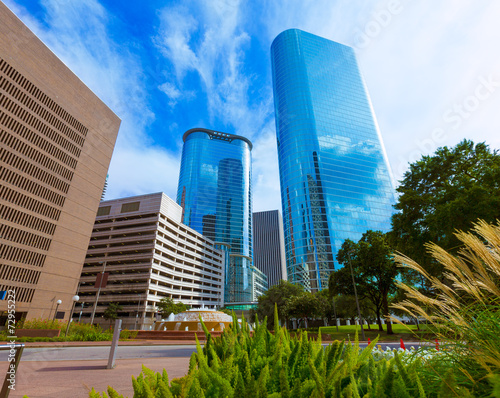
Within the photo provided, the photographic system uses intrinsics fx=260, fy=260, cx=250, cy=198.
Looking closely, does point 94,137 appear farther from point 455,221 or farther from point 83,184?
point 455,221

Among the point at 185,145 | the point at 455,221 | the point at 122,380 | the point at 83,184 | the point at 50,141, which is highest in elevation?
the point at 185,145

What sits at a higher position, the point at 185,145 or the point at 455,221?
the point at 185,145

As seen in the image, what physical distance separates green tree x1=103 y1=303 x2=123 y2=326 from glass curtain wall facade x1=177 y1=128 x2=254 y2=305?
60.8 m

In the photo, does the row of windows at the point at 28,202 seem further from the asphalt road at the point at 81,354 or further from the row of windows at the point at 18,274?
the asphalt road at the point at 81,354

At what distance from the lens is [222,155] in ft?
513

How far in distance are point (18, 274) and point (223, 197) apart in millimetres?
108784

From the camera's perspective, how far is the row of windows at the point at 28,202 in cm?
3915

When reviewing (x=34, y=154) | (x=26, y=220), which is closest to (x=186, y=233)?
(x=26, y=220)

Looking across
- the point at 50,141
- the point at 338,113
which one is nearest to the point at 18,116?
A: the point at 50,141

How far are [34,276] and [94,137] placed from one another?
2769 centimetres

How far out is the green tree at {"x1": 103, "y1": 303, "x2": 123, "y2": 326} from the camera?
62.5m

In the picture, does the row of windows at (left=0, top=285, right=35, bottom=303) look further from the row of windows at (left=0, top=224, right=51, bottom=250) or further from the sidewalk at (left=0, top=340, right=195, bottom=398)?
the sidewalk at (left=0, top=340, right=195, bottom=398)

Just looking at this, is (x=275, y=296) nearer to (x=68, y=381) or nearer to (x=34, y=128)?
(x=34, y=128)

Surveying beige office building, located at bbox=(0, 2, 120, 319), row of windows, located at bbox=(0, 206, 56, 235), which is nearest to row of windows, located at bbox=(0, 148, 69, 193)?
beige office building, located at bbox=(0, 2, 120, 319)
